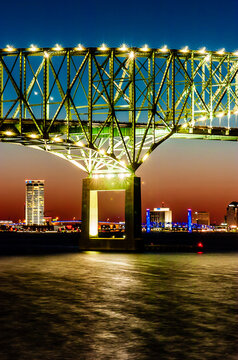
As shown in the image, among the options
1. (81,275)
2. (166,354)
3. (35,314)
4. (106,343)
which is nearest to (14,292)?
(35,314)

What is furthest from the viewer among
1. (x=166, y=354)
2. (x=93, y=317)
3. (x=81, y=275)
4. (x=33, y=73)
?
(x=33, y=73)

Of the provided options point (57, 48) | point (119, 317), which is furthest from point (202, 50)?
point (119, 317)

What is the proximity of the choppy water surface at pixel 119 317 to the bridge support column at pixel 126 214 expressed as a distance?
15665mm

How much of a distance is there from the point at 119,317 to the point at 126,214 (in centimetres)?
2704

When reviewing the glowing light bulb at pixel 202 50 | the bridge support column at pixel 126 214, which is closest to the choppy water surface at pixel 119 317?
the bridge support column at pixel 126 214

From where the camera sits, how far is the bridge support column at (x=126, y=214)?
41688mm

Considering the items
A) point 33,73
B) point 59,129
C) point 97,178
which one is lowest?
point 97,178

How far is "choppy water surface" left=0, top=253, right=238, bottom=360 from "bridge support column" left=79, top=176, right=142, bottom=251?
15.7 metres

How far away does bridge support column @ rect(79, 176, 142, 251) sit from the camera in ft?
137

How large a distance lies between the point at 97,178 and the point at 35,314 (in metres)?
28.9

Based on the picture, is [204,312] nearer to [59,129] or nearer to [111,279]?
[111,279]

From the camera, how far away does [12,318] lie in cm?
1459

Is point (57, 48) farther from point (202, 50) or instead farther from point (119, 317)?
point (119, 317)

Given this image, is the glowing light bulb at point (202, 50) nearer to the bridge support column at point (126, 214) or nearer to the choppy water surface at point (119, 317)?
the bridge support column at point (126, 214)
